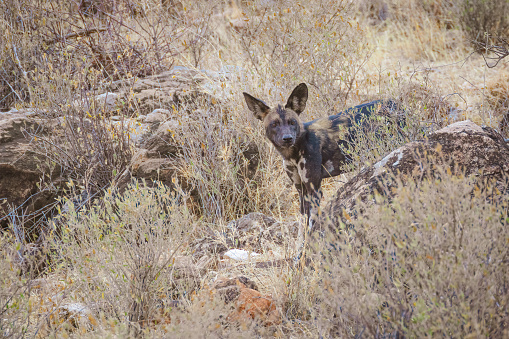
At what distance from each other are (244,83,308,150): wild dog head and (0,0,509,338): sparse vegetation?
676 mm

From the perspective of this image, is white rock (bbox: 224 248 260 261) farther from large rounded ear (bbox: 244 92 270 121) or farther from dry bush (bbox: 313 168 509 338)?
dry bush (bbox: 313 168 509 338)

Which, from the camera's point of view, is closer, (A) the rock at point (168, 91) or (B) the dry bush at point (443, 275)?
(B) the dry bush at point (443, 275)

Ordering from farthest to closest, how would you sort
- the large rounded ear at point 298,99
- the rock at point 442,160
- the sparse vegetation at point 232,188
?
the large rounded ear at point 298,99, the rock at point 442,160, the sparse vegetation at point 232,188

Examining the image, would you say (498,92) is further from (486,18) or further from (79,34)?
(79,34)

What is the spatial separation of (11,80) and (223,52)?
12.5 feet

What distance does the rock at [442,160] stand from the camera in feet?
9.34

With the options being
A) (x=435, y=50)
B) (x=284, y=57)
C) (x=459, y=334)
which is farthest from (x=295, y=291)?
(x=435, y=50)

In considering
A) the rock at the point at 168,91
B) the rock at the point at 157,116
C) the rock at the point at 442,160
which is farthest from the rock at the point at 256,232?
the rock at the point at 157,116

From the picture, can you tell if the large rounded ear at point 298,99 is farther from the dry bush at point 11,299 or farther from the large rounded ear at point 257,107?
the dry bush at point 11,299

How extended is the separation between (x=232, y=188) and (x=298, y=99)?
1.54 meters

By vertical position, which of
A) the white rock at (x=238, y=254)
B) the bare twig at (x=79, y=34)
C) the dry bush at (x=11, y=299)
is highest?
the bare twig at (x=79, y=34)

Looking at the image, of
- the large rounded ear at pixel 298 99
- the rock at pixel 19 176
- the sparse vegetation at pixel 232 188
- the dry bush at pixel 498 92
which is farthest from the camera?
the dry bush at pixel 498 92

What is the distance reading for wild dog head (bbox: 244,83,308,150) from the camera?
4402mm

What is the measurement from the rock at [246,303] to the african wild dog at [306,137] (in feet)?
4.65
